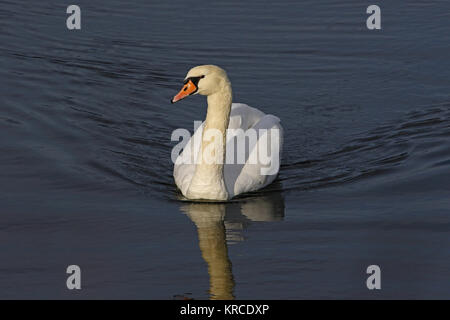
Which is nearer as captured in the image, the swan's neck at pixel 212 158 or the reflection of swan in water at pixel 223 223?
the reflection of swan in water at pixel 223 223

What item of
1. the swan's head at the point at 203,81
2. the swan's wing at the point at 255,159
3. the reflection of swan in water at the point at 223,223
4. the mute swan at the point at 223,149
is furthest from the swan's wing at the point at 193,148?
the swan's head at the point at 203,81

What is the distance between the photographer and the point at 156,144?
14.4 metres

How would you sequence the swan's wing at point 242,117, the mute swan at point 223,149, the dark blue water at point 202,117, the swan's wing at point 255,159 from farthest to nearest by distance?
the swan's wing at point 242,117 → the swan's wing at point 255,159 → the mute swan at point 223,149 → the dark blue water at point 202,117

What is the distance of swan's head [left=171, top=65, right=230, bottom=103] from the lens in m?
11.7

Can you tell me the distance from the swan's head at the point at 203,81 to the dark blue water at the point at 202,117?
1.43 m

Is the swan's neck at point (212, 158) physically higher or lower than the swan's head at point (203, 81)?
lower

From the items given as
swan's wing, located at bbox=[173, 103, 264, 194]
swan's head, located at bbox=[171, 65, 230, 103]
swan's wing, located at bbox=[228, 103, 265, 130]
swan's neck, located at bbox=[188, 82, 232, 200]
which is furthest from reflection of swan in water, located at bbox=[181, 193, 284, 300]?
swan's head, located at bbox=[171, 65, 230, 103]

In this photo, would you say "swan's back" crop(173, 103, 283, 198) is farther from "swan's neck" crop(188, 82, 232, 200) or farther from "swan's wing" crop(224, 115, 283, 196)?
"swan's neck" crop(188, 82, 232, 200)

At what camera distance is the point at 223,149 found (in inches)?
491

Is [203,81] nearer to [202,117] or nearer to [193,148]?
[193,148]

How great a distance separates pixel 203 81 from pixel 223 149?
105 cm

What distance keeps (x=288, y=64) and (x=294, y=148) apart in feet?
11.6

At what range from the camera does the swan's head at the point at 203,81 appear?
11711 millimetres

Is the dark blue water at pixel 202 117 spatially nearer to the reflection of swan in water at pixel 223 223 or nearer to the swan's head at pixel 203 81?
the reflection of swan in water at pixel 223 223
